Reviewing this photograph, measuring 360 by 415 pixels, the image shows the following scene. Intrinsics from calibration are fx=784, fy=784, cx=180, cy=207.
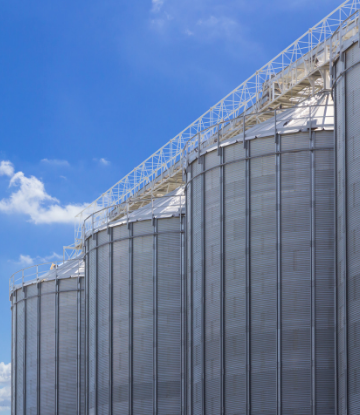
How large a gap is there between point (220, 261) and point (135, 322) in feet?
42.8

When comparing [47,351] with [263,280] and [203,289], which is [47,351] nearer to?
[203,289]

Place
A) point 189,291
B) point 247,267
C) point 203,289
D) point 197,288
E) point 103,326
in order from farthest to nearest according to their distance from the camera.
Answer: point 103,326 < point 189,291 < point 197,288 < point 203,289 < point 247,267

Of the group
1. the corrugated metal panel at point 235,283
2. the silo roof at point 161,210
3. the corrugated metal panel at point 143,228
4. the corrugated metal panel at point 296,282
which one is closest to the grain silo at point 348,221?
the corrugated metal panel at point 296,282

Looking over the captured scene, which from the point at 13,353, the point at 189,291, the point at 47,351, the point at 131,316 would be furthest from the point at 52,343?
the point at 189,291

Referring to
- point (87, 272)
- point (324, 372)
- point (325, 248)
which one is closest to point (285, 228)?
point (325, 248)

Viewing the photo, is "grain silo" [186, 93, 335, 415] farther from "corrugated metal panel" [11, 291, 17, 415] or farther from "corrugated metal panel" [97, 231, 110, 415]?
"corrugated metal panel" [11, 291, 17, 415]

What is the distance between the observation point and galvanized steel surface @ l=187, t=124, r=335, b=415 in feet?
128

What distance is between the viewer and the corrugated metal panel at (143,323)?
52.3 meters

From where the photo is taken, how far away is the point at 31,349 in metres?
72.3

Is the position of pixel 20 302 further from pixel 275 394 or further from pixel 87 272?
pixel 275 394

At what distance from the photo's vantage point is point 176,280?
52781 mm

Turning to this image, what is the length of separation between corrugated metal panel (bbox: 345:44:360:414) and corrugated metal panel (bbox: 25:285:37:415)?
41.9 metres

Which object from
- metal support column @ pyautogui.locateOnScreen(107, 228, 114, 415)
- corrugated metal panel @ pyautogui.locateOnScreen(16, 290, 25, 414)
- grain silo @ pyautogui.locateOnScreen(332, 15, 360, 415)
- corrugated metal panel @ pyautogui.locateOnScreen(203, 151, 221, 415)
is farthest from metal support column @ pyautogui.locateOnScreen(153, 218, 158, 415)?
corrugated metal panel @ pyautogui.locateOnScreen(16, 290, 25, 414)

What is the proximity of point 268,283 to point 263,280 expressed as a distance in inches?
13.1
